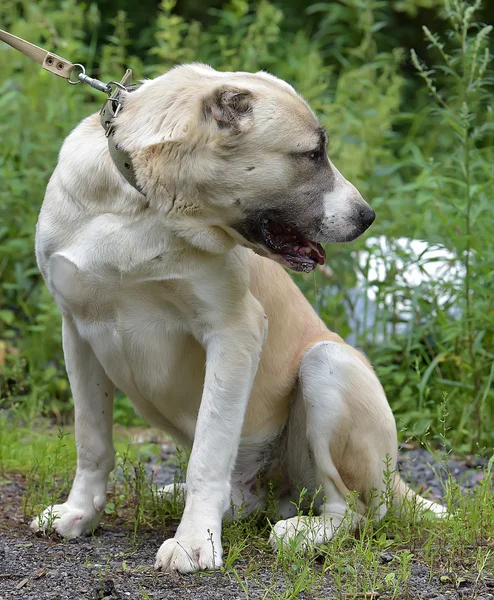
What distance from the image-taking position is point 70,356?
11.1 ft

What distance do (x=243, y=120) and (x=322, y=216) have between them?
1.38 feet

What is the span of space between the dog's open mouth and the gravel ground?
0.99m

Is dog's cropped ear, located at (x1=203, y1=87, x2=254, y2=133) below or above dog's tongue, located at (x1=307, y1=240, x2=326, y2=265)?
above

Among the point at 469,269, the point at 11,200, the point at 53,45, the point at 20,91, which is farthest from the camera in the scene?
the point at 53,45

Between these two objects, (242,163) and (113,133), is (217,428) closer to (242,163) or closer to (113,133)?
(242,163)

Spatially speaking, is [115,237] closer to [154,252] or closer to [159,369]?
[154,252]

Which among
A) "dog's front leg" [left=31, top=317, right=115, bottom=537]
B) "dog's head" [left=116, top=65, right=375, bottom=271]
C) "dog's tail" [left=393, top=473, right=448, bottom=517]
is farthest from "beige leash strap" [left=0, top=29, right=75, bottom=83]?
"dog's tail" [left=393, top=473, right=448, bottom=517]

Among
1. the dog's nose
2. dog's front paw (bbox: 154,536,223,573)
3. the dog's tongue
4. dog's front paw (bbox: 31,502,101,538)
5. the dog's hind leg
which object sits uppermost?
the dog's nose

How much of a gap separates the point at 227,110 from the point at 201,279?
0.55 m

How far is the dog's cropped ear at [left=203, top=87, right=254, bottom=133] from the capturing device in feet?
9.71

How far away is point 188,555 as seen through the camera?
2.88 m

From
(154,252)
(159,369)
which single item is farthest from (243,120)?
(159,369)

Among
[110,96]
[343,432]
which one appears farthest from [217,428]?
[110,96]

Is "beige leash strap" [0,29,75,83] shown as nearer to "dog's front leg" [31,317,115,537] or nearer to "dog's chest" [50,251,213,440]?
"dog's chest" [50,251,213,440]
